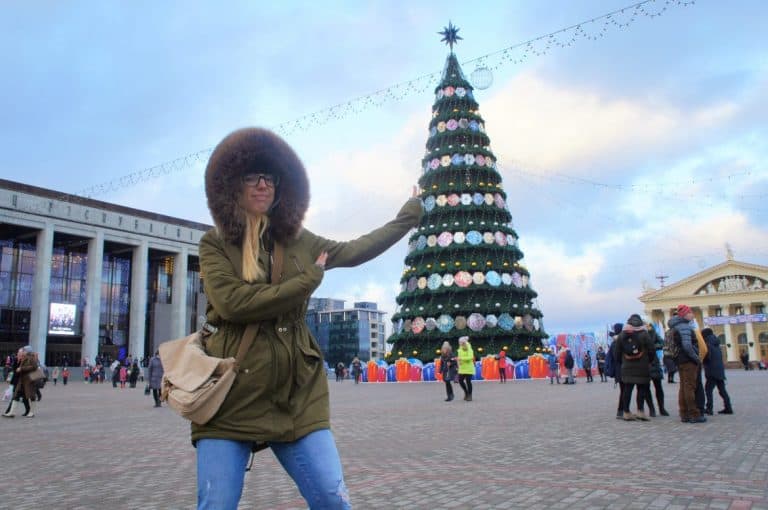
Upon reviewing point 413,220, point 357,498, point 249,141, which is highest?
point 249,141

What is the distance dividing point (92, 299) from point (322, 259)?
56.9m

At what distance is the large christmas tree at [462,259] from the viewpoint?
32625 mm

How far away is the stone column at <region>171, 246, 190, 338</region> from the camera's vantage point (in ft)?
200

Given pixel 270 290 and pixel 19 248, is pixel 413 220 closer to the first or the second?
pixel 270 290

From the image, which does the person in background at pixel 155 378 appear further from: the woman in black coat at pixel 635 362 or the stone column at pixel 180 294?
the stone column at pixel 180 294

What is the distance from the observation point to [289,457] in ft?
7.98

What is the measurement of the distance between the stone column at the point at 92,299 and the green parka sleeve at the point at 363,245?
54773mm

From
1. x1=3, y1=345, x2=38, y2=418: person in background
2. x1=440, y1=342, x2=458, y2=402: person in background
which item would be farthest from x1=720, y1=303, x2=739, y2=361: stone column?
x1=3, y1=345, x2=38, y2=418: person in background

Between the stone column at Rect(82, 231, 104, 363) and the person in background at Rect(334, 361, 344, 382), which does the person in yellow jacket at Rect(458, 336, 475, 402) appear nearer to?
the person in background at Rect(334, 361, 344, 382)

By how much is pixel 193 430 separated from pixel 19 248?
61.7 m

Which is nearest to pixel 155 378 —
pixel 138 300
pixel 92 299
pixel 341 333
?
pixel 92 299

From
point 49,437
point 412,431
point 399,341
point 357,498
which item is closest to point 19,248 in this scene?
point 399,341

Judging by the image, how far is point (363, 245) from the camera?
2871mm

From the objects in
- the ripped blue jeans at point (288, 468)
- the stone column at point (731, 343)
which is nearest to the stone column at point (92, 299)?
the ripped blue jeans at point (288, 468)
